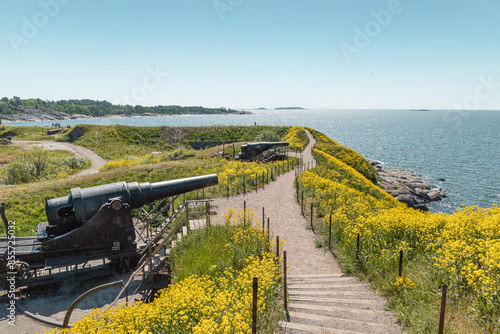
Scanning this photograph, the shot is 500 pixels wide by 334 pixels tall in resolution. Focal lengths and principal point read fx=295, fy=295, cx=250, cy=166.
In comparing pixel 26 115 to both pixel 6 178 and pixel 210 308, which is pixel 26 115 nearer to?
pixel 6 178

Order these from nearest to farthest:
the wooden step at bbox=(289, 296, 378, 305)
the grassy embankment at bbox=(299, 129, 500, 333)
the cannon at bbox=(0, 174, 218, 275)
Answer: the grassy embankment at bbox=(299, 129, 500, 333) → the wooden step at bbox=(289, 296, 378, 305) → the cannon at bbox=(0, 174, 218, 275)

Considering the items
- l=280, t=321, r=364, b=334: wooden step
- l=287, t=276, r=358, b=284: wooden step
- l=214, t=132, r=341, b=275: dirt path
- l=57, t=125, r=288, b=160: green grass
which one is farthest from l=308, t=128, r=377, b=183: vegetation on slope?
l=280, t=321, r=364, b=334: wooden step

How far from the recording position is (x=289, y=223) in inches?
533

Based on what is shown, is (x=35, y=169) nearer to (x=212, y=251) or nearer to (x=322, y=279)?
(x=212, y=251)

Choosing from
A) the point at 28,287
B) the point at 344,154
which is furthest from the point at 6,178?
the point at 344,154

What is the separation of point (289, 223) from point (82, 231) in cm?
830

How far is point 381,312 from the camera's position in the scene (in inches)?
235

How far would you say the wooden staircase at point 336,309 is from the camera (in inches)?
212

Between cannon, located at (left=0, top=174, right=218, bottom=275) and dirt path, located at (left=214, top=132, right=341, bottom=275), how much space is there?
4752 mm

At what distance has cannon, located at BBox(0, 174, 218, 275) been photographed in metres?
8.76

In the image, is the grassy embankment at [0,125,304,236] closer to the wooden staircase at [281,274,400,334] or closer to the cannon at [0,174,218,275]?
the cannon at [0,174,218,275]

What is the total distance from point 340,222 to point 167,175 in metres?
15.9

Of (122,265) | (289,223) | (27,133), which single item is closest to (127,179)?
(122,265)

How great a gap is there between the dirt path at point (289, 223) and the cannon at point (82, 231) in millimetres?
4752
